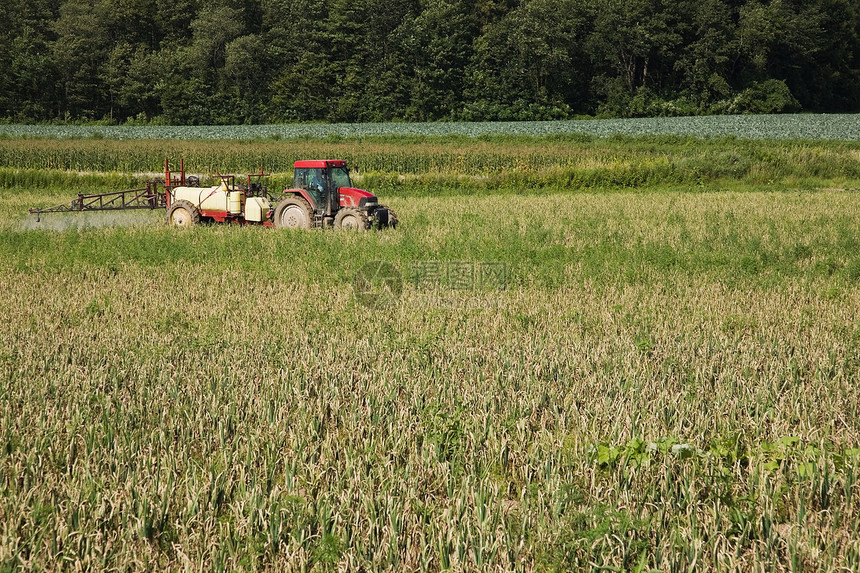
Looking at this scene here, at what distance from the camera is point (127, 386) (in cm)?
616

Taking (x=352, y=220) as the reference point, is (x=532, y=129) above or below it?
above

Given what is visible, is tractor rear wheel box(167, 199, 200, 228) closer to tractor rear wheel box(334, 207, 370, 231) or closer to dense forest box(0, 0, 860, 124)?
→ tractor rear wheel box(334, 207, 370, 231)

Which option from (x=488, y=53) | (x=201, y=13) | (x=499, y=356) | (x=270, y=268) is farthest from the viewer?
(x=201, y=13)

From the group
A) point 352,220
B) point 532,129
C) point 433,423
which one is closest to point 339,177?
point 352,220

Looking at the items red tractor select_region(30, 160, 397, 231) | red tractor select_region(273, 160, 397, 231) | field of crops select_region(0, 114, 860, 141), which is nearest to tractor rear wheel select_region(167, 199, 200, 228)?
red tractor select_region(30, 160, 397, 231)

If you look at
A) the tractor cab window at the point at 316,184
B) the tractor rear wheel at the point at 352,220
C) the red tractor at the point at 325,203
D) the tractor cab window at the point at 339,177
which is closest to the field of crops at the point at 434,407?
the tractor rear wheel at the point at 352,220

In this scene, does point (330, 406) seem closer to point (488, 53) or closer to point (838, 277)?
point (838, 277)

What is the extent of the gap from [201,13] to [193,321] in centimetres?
7373

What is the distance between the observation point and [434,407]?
539 centimetres

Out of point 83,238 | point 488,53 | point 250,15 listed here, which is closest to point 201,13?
point 250,15

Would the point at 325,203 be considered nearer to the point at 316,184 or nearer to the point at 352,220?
the point at 316,184

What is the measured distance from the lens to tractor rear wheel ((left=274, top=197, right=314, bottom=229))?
50.6 feet

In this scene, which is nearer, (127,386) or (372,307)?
(127,386)

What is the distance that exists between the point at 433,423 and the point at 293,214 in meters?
11.2
